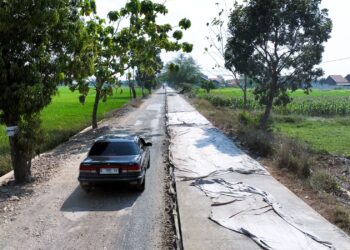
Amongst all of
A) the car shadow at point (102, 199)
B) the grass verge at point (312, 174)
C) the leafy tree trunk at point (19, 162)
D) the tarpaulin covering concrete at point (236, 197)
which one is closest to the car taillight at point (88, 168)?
the car shadow at point (102, 199)

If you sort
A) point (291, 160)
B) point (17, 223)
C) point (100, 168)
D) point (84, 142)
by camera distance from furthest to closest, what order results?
point (84, 142) < point (291, 160) < point (100, 168) < point (17, 223)

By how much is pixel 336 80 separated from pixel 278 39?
15307cm

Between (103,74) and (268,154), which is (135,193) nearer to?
(268,154)

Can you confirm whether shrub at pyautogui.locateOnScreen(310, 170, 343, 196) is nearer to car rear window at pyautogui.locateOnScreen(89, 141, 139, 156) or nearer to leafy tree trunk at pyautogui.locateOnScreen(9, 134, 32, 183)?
car rear window at pyautogui.locateOnScreen(89, 141, 139, 156)

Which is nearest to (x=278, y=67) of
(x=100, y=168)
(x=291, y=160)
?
(x=291, y=160)

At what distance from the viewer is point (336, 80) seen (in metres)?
162

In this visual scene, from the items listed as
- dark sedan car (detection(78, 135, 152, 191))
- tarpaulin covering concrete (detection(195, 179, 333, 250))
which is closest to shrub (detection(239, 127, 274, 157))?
tarpaulin covering concrete (detection(195, 179, 333, 250))

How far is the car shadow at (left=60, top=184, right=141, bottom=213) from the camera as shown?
9.15 m

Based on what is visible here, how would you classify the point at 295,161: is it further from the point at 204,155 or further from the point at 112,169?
the point at 112,169

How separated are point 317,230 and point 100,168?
17.7ft

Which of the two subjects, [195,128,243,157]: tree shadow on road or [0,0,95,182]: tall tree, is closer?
[0,0,95,182]: tall tree

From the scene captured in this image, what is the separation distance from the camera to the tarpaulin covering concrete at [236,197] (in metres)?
6.98

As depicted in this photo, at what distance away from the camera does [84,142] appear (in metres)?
18.9

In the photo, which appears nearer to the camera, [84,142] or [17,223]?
[17,223]
